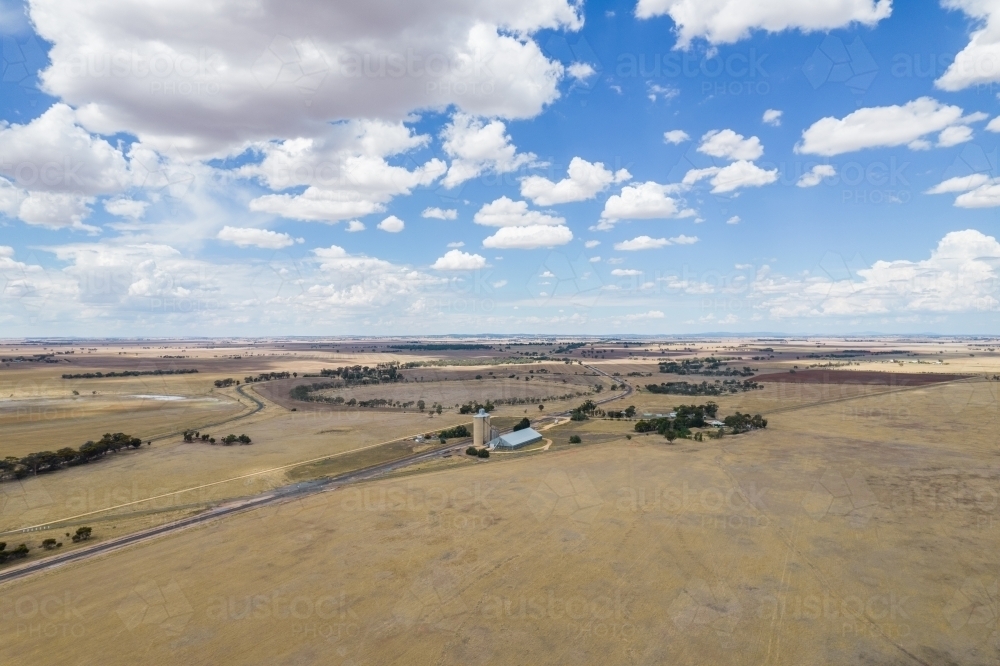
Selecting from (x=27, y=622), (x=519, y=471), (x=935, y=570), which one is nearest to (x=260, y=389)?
(x=519, y=471)

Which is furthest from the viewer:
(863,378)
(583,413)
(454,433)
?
(863,378)

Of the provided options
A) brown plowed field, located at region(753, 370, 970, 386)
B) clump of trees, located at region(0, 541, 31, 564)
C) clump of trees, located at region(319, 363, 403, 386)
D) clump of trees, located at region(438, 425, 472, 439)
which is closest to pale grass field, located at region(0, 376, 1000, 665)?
clump of trees, located at region(0, 541, 31, 564)

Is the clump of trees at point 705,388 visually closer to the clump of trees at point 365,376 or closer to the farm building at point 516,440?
the farm building at point 516,440

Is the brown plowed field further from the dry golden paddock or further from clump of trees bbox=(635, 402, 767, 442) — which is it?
clump of trees bbox=(635, 402, 767, 442)

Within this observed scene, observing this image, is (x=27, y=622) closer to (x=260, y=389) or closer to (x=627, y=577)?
(x=627, y=577)

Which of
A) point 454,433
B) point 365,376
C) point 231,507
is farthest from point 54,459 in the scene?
point 365,376

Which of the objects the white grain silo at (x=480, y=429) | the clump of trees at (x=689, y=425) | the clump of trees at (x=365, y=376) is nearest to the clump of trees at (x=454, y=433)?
the white grain silo at (x=480, y=429)

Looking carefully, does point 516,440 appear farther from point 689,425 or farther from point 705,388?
point 705,388
